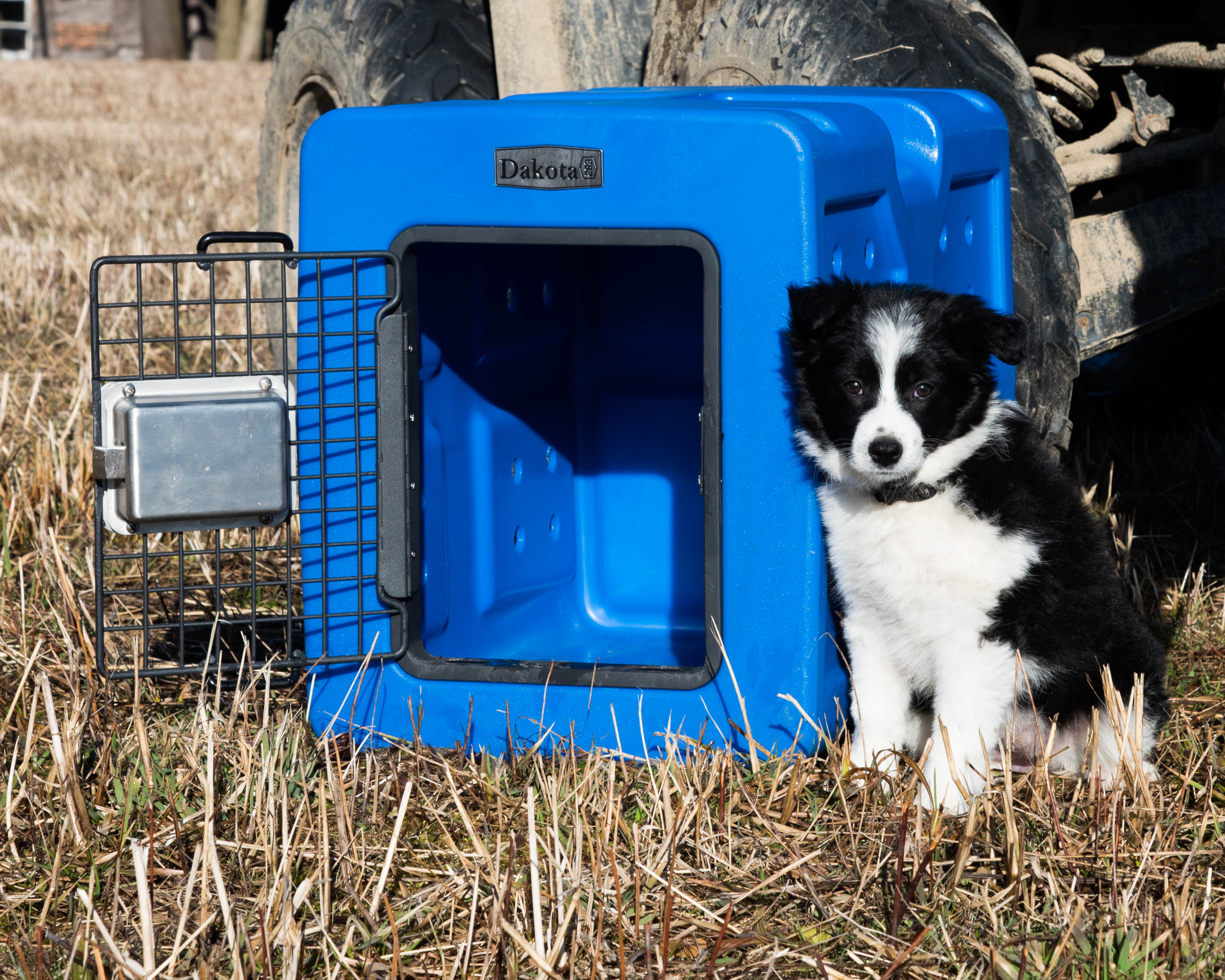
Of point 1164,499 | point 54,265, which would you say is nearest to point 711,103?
point 1164,499

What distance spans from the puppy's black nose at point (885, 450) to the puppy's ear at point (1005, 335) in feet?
0.79

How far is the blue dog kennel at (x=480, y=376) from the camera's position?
7.48 feet

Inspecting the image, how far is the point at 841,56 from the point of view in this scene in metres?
3.05

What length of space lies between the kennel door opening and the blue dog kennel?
0.02 metres

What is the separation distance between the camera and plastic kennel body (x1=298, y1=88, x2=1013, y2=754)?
2275 mm

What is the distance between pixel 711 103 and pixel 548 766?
118 cm

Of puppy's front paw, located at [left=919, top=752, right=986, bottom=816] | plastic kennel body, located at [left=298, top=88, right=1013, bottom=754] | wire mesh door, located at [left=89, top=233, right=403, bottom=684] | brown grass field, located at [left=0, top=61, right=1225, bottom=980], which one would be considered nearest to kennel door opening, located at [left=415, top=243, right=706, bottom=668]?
plastic kennel body, located at [left=298, top=88, right=1013, bottom=754]

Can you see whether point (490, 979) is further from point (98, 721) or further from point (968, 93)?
point (968, 93)

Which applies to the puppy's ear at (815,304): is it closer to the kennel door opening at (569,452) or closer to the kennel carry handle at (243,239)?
the kennel door opening at (569,452)

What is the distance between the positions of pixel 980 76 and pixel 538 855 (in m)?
2.00

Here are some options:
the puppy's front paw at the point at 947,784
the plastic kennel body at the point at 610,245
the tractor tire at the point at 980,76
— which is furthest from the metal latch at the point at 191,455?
the tractor tire at the point at 980,76

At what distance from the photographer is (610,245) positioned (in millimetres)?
2607

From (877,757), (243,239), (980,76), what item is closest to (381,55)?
(243,239)

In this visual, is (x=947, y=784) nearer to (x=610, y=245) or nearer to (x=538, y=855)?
(x=538, y=855)
